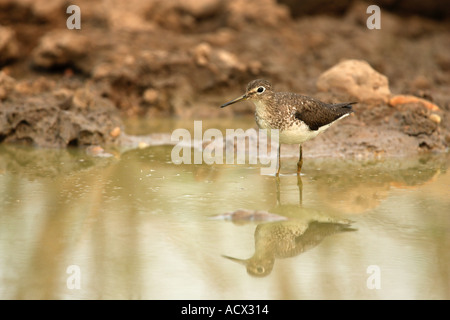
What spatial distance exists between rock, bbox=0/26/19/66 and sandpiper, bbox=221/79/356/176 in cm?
634

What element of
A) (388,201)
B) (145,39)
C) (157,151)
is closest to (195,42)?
(145,39)

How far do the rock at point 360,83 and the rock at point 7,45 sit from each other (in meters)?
6.18

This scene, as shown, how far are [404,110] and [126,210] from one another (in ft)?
16.5

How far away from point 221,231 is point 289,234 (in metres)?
0.56

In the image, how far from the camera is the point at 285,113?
7.03 m

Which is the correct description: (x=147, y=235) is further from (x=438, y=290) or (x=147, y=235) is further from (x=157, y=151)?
(x=157, y=151)

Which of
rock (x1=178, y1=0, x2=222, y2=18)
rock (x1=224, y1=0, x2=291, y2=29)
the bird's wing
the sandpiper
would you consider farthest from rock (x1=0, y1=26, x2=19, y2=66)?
the bird's wing

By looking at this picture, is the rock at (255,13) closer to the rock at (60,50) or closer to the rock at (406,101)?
the rock at (60,50)

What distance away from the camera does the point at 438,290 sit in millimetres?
4051

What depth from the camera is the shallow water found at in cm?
412

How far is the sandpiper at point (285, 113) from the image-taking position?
7004mm

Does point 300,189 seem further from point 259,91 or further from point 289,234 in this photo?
point 289,234

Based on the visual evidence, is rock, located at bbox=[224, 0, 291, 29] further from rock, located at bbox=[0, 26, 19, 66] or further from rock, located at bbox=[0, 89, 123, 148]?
rock, located at bbox=[0, 89, 123, 148]

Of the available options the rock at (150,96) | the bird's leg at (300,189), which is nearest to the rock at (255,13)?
the rock at (150,96)
